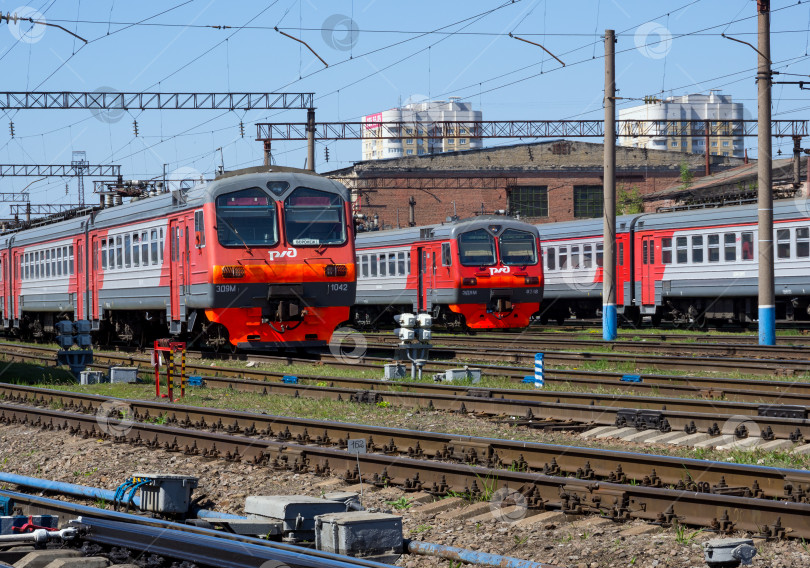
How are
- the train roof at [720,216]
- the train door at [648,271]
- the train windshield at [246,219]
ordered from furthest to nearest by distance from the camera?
the train door at [648,271]
the train roof at [720,216]
the train windshield at [246,219]

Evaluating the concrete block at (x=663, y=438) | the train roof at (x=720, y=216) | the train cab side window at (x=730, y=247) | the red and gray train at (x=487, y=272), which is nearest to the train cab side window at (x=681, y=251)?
the train roof at (x=720, y=216)

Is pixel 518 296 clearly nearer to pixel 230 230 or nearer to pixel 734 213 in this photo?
pixel 734 213

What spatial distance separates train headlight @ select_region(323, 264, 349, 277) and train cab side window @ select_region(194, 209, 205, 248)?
2265 mm

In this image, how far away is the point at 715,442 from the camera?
408 inches

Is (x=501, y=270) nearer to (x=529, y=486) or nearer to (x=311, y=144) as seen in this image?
(x=311, y=144)

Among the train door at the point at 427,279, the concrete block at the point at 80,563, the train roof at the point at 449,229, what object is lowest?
the concrete block at the point at 80,563

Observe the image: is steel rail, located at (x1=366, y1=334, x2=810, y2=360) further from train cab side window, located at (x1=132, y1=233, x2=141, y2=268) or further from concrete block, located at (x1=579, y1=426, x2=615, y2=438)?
concrete block, located at (x1=579, y1=426, x2=615, y2=438)

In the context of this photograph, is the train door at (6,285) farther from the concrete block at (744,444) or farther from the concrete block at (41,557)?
the concrete block at (41,557)

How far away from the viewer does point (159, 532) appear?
22.0 feet

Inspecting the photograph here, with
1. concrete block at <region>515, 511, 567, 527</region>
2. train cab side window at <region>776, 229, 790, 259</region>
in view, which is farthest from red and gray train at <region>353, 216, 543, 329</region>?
concrete block at <region>515, 511, 567, 527</region>

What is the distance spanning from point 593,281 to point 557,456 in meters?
23.8

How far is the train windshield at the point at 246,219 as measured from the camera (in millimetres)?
19250

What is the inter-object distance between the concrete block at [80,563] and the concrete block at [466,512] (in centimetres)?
248

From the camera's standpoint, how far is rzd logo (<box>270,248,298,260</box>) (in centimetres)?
1944
